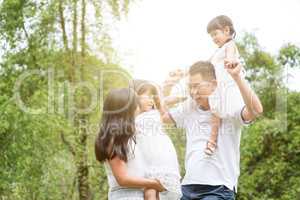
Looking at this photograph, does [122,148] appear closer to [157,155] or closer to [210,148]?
[157,155]

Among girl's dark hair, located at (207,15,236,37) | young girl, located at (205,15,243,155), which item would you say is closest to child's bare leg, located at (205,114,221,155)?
young girl, located at (205,15,243,155)

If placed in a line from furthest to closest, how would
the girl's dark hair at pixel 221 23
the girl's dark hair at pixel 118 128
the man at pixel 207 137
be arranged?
the girl's dark hair at pixel 221 23 < the girl's dark hair at pixel 118 128 < the man at pixel 207 137

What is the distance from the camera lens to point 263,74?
46.1 ft

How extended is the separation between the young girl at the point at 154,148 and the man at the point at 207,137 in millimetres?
81

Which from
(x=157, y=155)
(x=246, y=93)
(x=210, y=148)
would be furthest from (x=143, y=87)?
(x=246, y=93)

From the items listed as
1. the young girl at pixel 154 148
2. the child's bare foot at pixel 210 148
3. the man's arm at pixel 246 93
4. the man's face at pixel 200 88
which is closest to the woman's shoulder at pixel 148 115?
the young girl at pixel 154 148

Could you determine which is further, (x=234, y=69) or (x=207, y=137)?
(x=207, y=137)

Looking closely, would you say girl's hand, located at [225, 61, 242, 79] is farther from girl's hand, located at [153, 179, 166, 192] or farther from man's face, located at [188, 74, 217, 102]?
girl's hand, located at [153, 179, 166, 192]

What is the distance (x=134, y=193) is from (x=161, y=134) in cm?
31

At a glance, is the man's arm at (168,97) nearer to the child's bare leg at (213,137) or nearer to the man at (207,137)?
the man at (207,137)

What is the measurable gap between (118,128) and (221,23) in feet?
2.91

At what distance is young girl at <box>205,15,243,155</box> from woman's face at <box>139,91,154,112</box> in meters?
0.31

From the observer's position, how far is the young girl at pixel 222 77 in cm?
Result: 269

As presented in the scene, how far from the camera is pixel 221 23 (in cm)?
321
